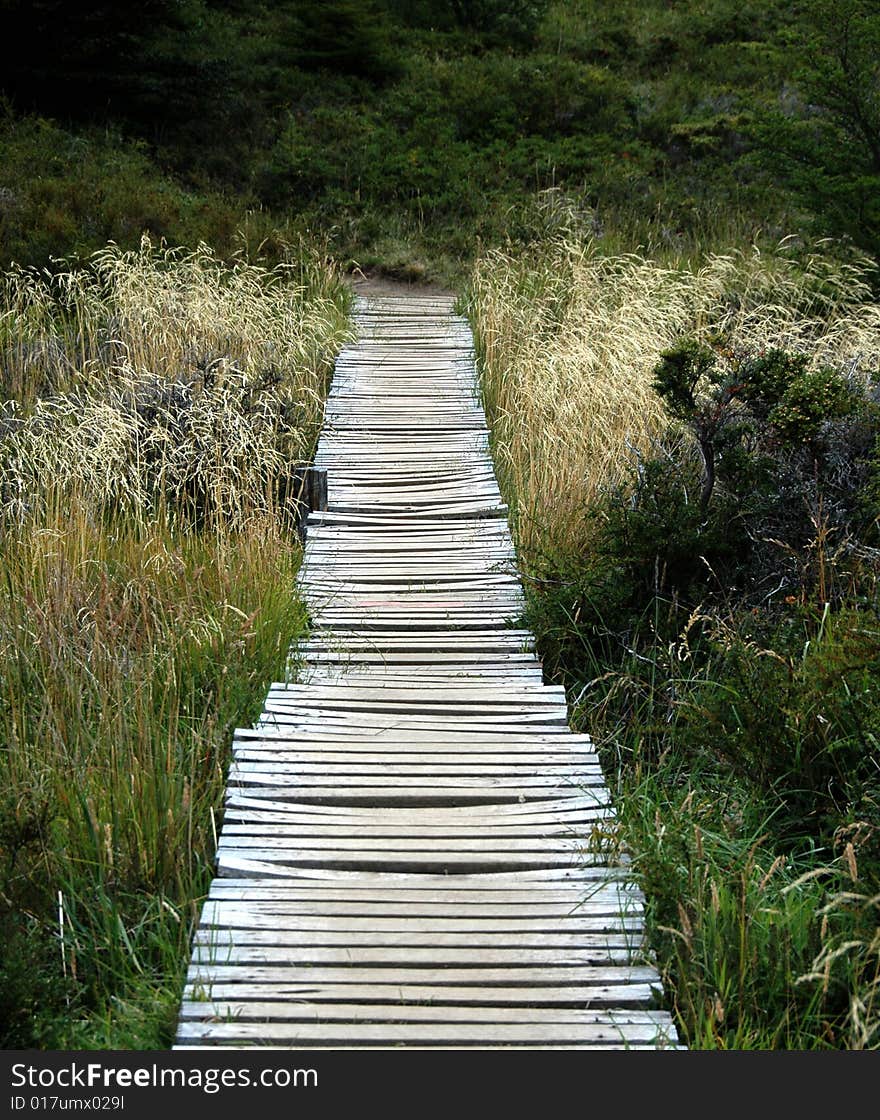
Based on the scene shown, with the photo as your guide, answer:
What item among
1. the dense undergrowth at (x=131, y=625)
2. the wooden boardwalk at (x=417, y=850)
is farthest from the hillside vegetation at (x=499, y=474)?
the wooden boardwalk at (x=417, y=850)

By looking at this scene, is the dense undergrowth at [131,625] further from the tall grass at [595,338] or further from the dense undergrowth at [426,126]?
the dense undergrowth at [426,126]

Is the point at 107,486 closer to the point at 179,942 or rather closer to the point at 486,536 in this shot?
the point at 486,536

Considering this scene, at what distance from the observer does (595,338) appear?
886cm

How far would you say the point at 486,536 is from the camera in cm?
680

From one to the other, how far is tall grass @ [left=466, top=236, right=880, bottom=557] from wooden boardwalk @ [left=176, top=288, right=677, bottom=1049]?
1.94ft

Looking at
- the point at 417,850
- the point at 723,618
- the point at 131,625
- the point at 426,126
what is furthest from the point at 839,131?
the point at 417,850

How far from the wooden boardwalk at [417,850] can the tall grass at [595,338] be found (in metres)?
0.59

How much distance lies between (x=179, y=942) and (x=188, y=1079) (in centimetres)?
66

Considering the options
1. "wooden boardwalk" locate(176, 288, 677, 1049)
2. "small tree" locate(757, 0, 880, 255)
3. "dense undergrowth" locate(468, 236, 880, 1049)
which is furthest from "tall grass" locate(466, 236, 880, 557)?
"wooden boardwalk" locate(176, 288, 677, 1049)

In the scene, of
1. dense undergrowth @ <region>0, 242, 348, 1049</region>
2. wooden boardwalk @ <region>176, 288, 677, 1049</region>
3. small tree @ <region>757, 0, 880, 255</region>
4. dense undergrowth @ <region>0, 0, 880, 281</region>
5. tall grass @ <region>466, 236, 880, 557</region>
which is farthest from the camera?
dense undergrowth @ <region>0, 0, 880, 281</region>

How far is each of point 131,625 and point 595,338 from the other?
489 centimetres

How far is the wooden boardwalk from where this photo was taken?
3.16 meters

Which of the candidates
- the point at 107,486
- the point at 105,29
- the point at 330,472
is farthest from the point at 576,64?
the point at 107,486

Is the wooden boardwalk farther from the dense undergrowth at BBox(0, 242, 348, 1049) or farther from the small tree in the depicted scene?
the small tree
